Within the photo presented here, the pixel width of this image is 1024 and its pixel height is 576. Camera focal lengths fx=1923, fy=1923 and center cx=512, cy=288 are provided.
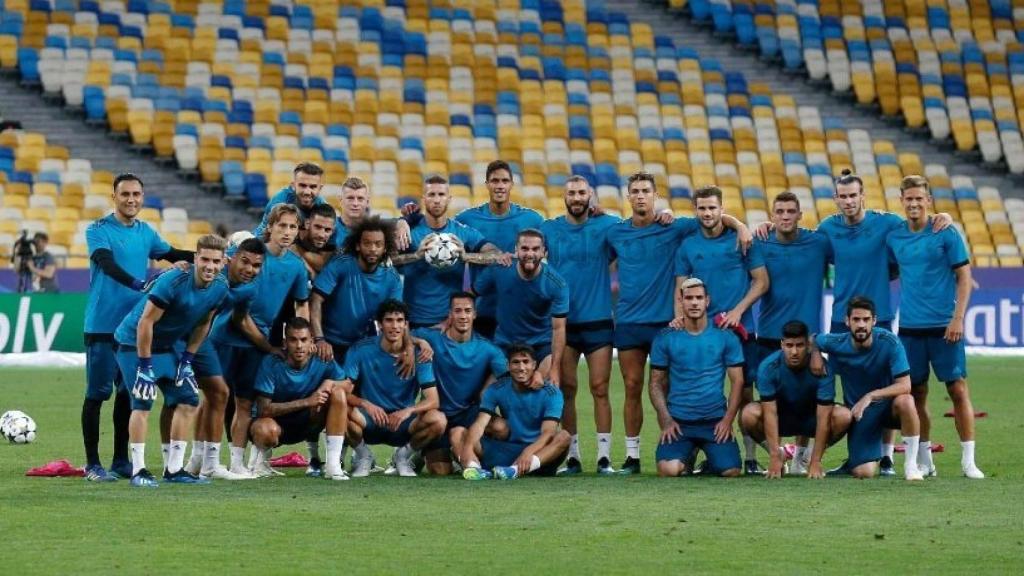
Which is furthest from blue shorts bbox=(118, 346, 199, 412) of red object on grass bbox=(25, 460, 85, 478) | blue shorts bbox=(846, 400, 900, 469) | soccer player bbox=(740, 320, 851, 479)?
blue shorts bbox=(846, 400, 900, 469)

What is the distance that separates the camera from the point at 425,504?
1042 centimetres

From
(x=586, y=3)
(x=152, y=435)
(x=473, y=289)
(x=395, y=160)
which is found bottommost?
(x=152, y=435)

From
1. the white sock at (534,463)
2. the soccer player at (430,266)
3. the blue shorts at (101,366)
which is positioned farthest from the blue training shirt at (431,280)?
the blue shorts at (101,366)

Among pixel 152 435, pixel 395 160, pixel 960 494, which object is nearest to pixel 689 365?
pixel 960 494

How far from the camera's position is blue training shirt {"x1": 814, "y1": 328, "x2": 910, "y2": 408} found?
1210 cm

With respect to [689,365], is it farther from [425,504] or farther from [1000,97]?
[1000,97]

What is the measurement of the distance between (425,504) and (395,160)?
18.8m

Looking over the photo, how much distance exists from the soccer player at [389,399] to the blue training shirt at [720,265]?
6.15 feet

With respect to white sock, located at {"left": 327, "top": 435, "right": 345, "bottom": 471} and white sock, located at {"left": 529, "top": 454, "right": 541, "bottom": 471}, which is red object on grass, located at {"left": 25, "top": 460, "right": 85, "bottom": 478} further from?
white sock, located at {"left": 529, "top": 454, "right": 541, "bottom": 471}

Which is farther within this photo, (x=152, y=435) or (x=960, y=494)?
(x=152, y=435)

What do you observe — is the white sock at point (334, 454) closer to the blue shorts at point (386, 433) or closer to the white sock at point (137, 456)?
the blue shorts at point (386, 433)

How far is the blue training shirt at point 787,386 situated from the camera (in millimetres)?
12297

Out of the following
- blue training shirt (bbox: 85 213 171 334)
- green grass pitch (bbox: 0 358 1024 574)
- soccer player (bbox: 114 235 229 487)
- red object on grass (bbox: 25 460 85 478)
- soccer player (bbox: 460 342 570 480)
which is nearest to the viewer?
green grass pitch (bbox: 0 358 1024 574)

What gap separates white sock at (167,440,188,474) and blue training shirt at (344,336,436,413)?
4.34 feet
